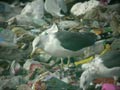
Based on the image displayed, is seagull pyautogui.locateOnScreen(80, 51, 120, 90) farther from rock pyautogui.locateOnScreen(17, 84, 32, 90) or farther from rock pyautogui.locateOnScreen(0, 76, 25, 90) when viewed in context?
rock pyautogui.locateOnScreen(0, 76, 25, 90)

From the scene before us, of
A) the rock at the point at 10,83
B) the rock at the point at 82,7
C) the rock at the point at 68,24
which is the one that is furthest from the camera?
the rock at the point at 82,7

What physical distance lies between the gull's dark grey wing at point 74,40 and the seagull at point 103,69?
34cm

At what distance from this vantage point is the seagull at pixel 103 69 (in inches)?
131

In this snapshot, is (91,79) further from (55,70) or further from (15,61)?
(15,61)

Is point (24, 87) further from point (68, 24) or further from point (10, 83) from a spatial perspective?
point (68, 24)

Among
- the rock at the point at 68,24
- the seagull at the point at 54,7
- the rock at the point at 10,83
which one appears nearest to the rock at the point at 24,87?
the rock at the point at 10,83

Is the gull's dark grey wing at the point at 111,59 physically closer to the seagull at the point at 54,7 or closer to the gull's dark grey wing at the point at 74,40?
the gull's dark grey wing at the point at 74,40

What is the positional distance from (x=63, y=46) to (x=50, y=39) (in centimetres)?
22

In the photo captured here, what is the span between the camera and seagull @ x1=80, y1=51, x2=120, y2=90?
334 cm

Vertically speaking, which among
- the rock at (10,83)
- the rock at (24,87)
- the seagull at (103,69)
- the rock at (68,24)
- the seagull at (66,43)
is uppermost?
the rock at (68,24)

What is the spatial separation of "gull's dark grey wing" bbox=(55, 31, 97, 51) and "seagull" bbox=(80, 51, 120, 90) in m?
0.34

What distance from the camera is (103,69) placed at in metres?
3.38

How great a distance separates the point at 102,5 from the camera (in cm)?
548

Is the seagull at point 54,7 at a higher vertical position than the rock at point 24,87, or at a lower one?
higher
